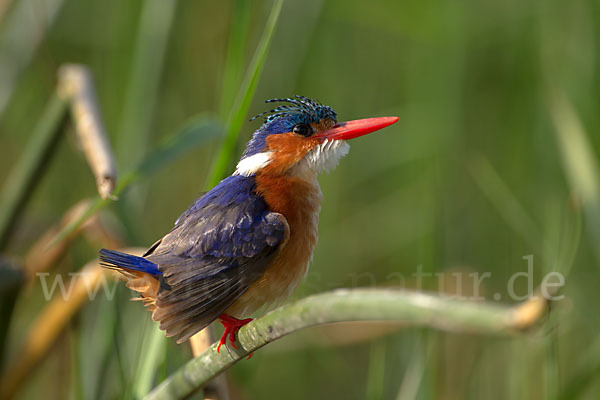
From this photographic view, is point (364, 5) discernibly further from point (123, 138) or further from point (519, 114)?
point (123, 138)

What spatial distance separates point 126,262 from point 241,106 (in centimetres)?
39

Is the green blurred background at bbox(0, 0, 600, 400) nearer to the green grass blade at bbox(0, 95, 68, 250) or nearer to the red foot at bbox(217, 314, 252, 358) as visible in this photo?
the green grass blade at bbox(0, 95, 68, 250)

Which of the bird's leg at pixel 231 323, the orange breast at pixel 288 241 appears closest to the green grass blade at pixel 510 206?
the orange breast at pixel 288 241

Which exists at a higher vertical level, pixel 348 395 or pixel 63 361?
pixel 63 361

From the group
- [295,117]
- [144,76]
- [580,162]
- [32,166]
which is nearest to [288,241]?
[295,117]

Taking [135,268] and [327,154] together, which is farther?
[327,154]

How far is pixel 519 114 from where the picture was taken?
3.50 meters

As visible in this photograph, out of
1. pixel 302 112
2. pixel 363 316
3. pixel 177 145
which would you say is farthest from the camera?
pixel 177 145

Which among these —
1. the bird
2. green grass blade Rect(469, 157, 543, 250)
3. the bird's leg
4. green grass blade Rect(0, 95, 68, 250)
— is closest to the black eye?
the bird

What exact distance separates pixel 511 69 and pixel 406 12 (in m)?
0.63

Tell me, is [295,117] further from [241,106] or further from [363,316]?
[363,316]

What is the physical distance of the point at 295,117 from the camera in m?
1.43

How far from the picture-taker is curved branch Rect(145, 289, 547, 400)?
610 mm

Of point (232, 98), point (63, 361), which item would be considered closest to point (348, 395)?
point (63, 361)
